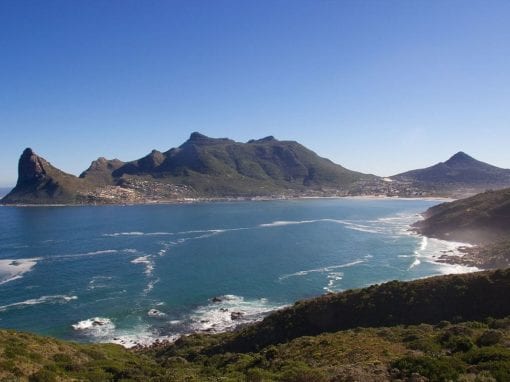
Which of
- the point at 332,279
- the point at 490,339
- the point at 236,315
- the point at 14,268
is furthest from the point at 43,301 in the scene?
the point at 490,339

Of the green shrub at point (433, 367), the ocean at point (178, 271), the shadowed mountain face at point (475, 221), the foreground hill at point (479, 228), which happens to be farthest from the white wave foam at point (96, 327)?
the shadowed mountain face at point (475, 221)

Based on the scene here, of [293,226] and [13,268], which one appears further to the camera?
[293,226]

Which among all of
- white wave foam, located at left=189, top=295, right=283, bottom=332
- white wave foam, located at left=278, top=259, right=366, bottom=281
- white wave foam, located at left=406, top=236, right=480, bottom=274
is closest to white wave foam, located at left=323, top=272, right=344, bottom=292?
white wave foam, located at left=278, top=259, right=366, bottom=281

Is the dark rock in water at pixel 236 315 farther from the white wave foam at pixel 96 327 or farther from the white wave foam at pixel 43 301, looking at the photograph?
the white wave foam at pixel 43 301

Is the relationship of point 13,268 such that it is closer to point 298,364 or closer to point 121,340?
point 121,340

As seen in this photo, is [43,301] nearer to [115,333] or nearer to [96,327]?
[96,327]

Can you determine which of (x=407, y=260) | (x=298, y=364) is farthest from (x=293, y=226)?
(x=298, y=364)
